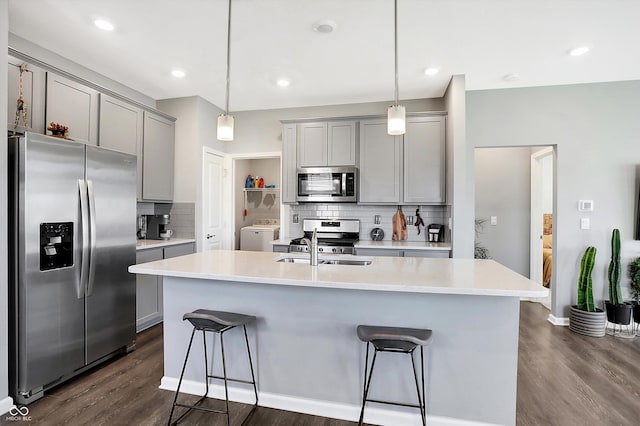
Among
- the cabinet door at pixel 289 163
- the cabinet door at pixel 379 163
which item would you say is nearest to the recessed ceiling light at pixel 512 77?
the cabinet door at pixel 379 163

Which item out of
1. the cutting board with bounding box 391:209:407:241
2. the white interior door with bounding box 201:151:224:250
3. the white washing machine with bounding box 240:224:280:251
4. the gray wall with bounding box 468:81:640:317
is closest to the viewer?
the gray wall with bounding box 468:81:640:317

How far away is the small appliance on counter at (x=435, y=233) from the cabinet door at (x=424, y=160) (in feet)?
1.27

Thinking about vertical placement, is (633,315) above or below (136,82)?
below

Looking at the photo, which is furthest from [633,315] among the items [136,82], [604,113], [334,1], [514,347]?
[136,82]

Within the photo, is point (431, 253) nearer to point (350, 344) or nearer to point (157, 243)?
point (350, 344)

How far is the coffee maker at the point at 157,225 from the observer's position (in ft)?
14.6

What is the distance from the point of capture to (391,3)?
7.91 ft

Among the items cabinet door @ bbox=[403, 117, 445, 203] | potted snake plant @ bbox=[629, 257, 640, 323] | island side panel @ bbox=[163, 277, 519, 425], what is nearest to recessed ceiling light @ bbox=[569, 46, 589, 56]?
cabinet door @ bbox=[403, 117, 445, 203]

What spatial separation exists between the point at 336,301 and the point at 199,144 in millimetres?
3203

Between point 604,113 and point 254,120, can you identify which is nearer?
point 604,113

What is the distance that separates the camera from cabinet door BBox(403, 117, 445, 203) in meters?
4.14

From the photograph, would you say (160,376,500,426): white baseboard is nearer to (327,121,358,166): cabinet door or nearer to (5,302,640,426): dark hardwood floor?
(5,302,640,426): dark hardwood floor

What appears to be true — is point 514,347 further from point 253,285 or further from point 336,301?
point 253,285

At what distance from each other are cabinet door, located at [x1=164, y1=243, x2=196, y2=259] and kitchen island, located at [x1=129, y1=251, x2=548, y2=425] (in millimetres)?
1507
